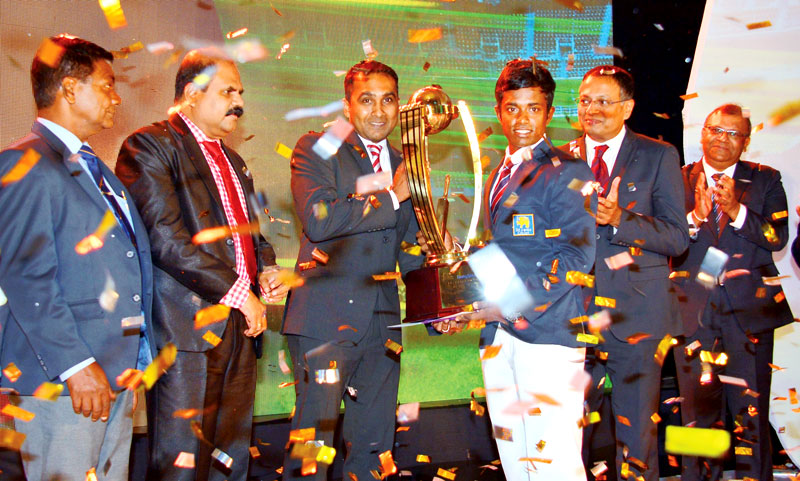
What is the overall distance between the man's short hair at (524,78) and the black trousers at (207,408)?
3.94ft

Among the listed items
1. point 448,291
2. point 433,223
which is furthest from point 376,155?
point 448,291

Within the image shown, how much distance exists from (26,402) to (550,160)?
1.72 meters

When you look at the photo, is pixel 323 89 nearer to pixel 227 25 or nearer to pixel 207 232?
pixel 227 25

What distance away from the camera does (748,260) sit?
3.38 meters

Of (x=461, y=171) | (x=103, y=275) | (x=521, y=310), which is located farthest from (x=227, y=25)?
(x=521, y=310)

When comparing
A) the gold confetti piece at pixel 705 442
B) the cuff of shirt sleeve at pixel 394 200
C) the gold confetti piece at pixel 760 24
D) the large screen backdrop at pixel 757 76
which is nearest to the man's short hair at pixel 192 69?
the cuff of shirt sleeve at pixel 394 200

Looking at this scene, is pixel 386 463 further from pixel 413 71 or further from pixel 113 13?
pixel 113 13

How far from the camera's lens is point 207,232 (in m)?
2.25

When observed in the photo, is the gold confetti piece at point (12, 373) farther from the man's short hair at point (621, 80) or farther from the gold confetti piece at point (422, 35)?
the gold confetti piece at point (422, 35)

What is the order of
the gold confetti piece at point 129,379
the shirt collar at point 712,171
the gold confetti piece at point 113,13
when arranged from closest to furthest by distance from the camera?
the gold confetti piece at point 129,379 < the shirt collar at point 712,171 < the gold confetti piece at point 113,13

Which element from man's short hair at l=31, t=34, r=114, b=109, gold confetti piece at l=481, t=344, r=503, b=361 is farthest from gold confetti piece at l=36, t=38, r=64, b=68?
gold confetti piece at l=481, t=344, r=503, b=361

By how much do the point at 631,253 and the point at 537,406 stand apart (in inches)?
35.5

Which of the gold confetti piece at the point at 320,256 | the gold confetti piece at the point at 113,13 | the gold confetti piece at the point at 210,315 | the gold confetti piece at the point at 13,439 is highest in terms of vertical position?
the gold confetti piece at the point at 113,13

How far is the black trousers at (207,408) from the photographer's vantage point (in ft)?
6.90
